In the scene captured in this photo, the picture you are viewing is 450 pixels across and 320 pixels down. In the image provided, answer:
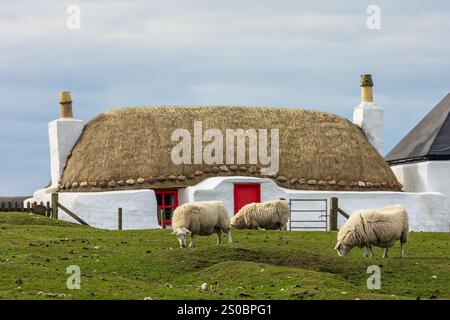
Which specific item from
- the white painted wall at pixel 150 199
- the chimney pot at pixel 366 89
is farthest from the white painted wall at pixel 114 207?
the chimney pot at pixel 366 89

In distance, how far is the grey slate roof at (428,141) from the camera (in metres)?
56.8

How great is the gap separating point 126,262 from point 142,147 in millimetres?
24956

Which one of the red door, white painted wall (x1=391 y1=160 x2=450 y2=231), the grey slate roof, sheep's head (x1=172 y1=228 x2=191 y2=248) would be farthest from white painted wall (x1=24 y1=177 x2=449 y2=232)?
sheep's head (x1=172 y1=228 x2=191 y2=248)

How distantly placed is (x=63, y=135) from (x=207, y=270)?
96.6 feet

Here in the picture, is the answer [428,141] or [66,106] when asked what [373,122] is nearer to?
[428,141]

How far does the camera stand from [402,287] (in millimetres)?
26688

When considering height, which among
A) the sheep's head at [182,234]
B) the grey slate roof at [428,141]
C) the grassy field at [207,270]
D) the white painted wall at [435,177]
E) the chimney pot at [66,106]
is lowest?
the grassy field at [207,270]

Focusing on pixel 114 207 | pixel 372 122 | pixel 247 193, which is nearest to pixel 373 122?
pixel 372 122

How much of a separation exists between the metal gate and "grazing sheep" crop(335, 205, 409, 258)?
2098 centimetres

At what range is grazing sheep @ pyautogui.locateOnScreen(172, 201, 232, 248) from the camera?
1305 inches

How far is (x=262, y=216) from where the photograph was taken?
43.9 meters

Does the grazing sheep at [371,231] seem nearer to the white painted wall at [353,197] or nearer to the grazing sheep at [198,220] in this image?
the grazing sheep at [198,220]

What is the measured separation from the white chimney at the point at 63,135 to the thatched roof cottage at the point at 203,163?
5 cm
